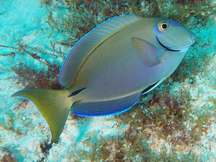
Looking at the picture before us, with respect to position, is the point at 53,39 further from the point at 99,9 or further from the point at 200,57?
the point at 200,57

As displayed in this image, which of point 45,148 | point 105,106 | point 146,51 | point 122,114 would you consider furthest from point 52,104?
point 45,148

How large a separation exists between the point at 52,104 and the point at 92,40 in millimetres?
753

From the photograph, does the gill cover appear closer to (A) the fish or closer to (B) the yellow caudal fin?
(A) the fish

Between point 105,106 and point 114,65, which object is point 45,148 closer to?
point 105,106

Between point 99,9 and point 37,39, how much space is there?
1.59m

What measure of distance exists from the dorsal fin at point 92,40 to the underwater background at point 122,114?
1.35 metres

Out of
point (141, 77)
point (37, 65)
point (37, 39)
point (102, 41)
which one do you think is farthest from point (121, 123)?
point (37, 39)

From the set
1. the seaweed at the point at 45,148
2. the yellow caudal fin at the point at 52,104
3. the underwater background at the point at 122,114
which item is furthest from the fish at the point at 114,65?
the seaweed at the point at 45,148

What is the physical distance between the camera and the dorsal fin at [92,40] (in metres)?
1.48

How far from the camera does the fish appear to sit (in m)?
1.43

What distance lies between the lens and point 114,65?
4.70 feet

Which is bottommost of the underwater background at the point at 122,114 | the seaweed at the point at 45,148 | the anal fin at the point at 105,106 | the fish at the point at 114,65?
the seaweed at the point at 45,148

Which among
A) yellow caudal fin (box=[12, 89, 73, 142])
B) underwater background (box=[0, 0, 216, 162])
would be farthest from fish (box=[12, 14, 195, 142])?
underwater background (box=[0, 0, 216, 162])

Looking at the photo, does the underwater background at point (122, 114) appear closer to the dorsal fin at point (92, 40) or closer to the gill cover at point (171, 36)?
the gill cover at point (171, 36)
